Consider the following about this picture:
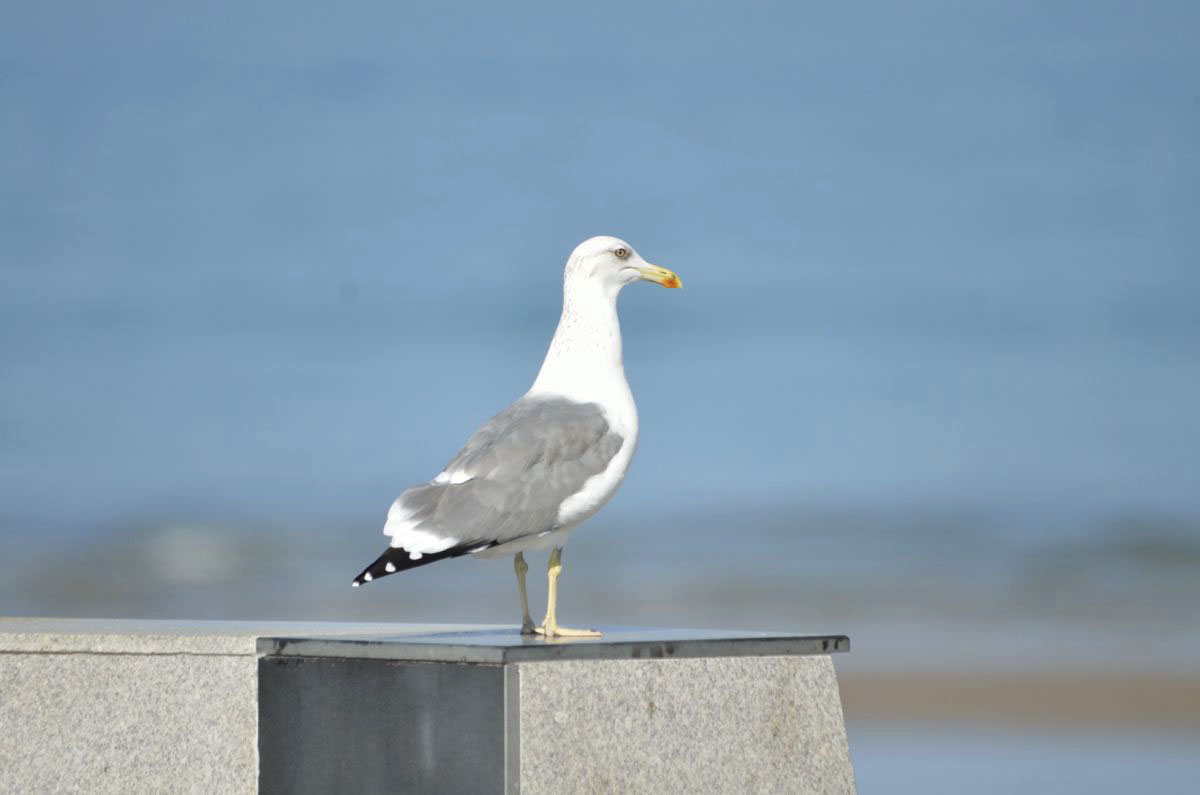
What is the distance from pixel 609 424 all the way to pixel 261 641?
5.04ft

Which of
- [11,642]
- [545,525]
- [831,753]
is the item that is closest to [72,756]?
[11,642]

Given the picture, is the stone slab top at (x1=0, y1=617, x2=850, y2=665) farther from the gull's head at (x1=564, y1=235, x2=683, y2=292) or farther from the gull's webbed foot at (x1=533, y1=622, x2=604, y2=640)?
the gull's head at (x1=564, y1=235, x2=683, y2=292)

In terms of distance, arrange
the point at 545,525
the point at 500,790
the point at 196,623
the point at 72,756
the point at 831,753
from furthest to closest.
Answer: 1. the point at 196,623
2. the point at 72,756
3. the point at 831,753
4. the point at 545,525
5. the point at 500,790

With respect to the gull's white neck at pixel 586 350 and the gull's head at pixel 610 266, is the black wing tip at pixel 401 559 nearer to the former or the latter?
the gull's white neck at pixel 586 350

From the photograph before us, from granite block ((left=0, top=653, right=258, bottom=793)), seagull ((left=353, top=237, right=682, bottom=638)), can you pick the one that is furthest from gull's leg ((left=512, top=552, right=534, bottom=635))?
granite block ((left=0, top=653, right=258, bottom=793))

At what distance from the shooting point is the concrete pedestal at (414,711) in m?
5.70

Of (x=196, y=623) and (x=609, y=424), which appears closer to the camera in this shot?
(x=609, y=424)

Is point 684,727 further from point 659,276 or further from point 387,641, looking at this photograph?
point 659,276

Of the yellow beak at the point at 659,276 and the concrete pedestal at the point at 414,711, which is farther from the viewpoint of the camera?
the yellow beak at the point at 659,276

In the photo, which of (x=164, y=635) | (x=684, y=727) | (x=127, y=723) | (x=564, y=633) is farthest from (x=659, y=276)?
(x=127, y=723)

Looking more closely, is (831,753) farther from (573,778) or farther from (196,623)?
(196,623)

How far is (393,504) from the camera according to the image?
614 cm

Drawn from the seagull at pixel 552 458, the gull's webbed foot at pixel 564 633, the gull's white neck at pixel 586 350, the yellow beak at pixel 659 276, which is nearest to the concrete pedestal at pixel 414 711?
the gull's webbed foot at pixel 564 633

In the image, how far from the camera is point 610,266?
6539mm
